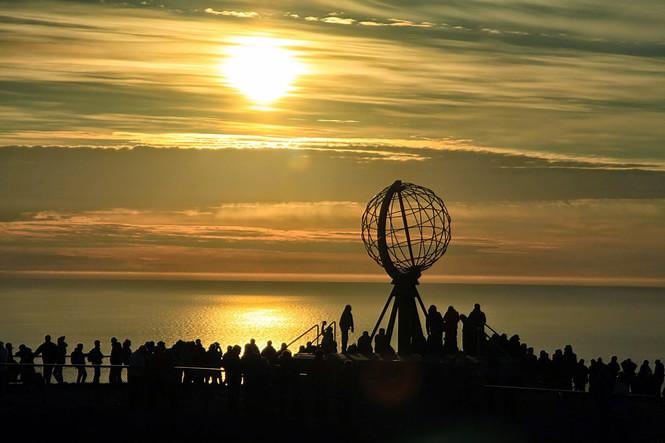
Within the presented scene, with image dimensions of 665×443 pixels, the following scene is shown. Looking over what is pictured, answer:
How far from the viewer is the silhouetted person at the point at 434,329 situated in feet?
132

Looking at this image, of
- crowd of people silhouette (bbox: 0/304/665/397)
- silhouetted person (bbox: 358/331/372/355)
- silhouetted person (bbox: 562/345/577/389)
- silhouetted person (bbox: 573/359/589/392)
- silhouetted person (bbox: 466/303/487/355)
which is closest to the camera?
crowd of people silhouette (bbox: 0/304/665/397)

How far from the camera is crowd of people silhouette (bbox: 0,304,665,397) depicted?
3259 centimetres

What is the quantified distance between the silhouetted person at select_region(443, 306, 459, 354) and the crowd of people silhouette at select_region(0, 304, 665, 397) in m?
0.03

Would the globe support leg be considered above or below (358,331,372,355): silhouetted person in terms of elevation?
above

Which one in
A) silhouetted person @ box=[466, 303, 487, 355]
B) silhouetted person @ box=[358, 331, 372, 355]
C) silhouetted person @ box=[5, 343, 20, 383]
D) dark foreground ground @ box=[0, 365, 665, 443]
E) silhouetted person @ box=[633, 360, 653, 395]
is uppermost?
silhouetted person @ box=[466, 303, 487, 355]

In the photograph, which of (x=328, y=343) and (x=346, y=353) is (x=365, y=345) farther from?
(x=328, y=343)

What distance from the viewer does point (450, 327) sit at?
131 ft

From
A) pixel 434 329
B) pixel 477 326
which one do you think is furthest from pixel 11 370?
pixel 477 326

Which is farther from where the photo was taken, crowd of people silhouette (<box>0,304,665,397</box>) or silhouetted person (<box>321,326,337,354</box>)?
silhouetted person (<box>321,326,337,354</box>)

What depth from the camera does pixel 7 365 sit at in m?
35.9

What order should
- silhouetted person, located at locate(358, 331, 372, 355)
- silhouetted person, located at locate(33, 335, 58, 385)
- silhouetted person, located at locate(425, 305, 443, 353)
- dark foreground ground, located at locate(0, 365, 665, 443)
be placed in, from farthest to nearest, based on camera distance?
silhouetted person, located at locate(425, 305, 443, 353)
silhouetted person, located at locate(358, 331, 372, 355)
silhouetted person, located at locate(33, 335, 58, 385)
dark foreground ground, located at locate(0, 365, 665, 443)

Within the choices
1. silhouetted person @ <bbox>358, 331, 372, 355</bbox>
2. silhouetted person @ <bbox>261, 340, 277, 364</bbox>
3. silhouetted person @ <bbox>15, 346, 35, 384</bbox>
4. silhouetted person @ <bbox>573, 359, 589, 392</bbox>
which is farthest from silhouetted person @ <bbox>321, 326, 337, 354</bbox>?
silhouetted person @ <bbox>15, 346, 35, 384</bbox>

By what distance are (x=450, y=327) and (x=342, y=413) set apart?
869 cm

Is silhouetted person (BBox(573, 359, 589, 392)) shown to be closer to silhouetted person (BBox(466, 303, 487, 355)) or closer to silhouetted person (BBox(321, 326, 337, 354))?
silhouetted person (BBox(466, 303, 487, 355))
